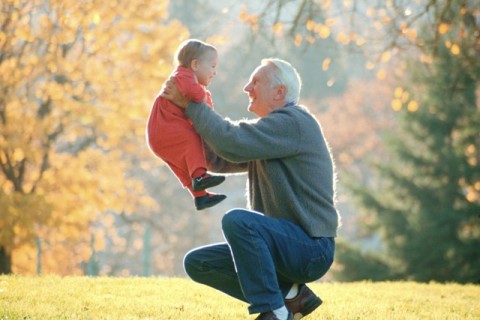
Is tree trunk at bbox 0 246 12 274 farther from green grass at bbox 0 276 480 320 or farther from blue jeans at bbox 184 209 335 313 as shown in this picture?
blue jeans at bbox 184 209 335 313

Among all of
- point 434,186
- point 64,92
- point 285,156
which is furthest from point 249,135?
point 434,186

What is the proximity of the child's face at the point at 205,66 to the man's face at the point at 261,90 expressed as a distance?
230 millimetres

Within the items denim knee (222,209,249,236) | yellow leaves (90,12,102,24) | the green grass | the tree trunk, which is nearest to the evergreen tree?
yellow leaves (90,12,102,24)

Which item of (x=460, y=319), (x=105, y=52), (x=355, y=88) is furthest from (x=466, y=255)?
(x=355, y=88)

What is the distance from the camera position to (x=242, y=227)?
464cm

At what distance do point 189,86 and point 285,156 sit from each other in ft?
2.17

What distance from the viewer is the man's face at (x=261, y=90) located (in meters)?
4.96

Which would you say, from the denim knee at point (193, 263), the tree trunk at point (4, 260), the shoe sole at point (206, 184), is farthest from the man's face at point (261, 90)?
the tree trunk at point (4, 260)

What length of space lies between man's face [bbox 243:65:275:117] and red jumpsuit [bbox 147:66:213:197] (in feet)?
0.86

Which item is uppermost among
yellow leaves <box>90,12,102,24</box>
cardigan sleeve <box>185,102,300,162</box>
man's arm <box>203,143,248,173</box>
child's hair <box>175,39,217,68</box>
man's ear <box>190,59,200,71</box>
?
yellow leaves <box>90,12,102,24</box>

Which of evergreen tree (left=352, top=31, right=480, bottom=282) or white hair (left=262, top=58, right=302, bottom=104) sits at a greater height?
white hair (left=262, top=58, right=302, bottom=104)

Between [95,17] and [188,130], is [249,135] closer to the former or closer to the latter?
[188,130]

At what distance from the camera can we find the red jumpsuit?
4844 mm

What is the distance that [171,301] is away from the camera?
6.30m
